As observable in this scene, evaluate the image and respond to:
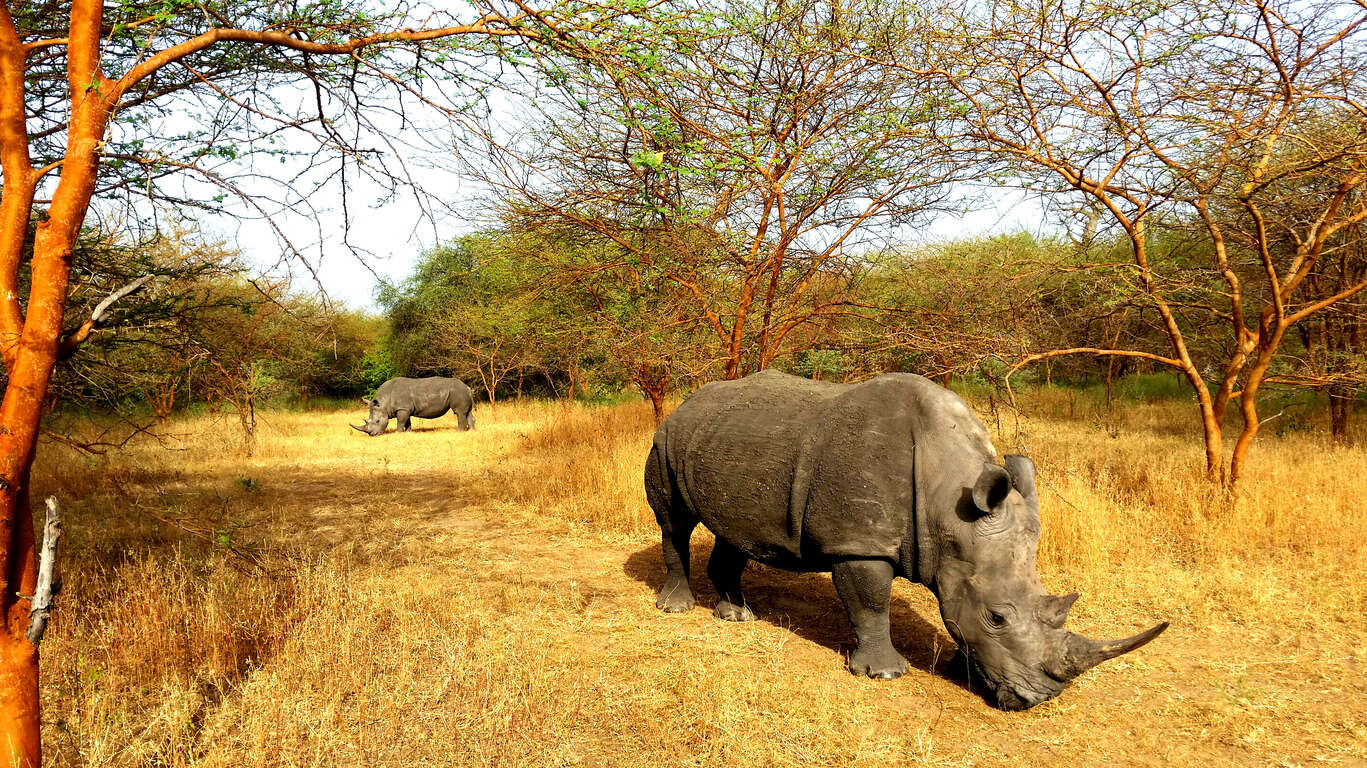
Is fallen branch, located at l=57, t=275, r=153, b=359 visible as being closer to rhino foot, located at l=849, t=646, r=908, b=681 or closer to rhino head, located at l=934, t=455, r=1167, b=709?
rhino head, located at l=934, t=455, r=1167, b=709

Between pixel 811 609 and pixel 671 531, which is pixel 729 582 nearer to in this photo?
pixel 671 531

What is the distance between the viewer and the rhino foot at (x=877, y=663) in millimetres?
4844

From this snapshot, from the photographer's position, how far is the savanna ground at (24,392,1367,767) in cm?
394

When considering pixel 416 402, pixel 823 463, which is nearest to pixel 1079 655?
pixel 823 463

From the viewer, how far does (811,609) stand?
6324 mm

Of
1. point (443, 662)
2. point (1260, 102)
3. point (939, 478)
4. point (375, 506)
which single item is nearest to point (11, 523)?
point (443, 662)

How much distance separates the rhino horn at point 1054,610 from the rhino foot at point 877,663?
104 cm

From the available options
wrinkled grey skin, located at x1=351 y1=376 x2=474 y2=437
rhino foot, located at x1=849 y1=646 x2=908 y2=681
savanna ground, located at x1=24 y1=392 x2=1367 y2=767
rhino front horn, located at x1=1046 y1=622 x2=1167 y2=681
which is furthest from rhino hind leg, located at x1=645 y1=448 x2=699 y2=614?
wrinkled grey skin, located at x1=351 y1=376 x2=474 y2=437

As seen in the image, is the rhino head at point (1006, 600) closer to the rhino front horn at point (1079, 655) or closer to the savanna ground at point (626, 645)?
the rhino front horn at point (1079, 655)

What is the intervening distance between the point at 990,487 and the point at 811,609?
253cm

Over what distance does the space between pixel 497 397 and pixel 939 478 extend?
29778 millimetres

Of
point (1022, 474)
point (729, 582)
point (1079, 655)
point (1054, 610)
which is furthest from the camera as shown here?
point (729, 582)

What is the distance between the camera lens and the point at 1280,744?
13.2 ft

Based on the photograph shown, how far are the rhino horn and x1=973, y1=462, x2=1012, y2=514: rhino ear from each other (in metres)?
0.60
